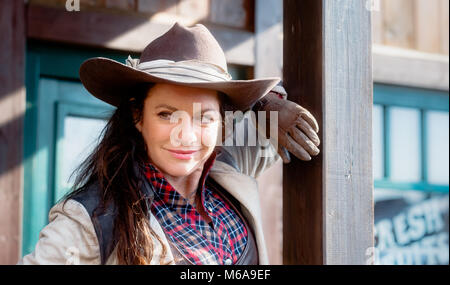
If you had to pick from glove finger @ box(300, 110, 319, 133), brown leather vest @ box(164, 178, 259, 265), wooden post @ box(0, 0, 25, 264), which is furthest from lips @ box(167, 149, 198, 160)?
wooden post @ box(0, 0, 25, 264)

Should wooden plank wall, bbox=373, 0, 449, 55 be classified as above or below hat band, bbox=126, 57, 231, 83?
above

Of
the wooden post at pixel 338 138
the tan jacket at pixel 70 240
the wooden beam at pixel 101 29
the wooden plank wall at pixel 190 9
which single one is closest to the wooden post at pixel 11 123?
the wooden beam at pixel 101 29

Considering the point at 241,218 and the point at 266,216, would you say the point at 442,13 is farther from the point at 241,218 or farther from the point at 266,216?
the point at 241,218

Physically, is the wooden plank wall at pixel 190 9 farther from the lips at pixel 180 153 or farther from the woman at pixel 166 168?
the lips at pixel 180 153

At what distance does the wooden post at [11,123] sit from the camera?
3.25m

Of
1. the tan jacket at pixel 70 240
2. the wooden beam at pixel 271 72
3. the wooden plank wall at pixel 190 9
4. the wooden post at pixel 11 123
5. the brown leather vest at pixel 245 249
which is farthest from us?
the wooden beam at pixel 271 72

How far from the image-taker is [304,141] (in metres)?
1.87

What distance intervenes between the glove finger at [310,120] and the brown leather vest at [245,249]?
0.40 metres

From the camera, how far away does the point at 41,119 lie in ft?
11.3

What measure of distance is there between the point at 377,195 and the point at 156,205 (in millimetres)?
2611

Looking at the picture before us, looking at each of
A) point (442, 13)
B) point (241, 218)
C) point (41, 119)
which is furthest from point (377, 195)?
point (241, 218)

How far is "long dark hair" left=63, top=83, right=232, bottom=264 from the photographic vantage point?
5.71 feet

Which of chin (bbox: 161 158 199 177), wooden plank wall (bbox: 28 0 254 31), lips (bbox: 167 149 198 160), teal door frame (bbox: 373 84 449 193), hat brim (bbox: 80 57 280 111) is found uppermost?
wooden plank wall (bbox: 28 0 254 31)

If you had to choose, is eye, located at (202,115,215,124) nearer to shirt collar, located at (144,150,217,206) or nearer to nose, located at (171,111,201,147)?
nose, located at (171,111,201,147)
